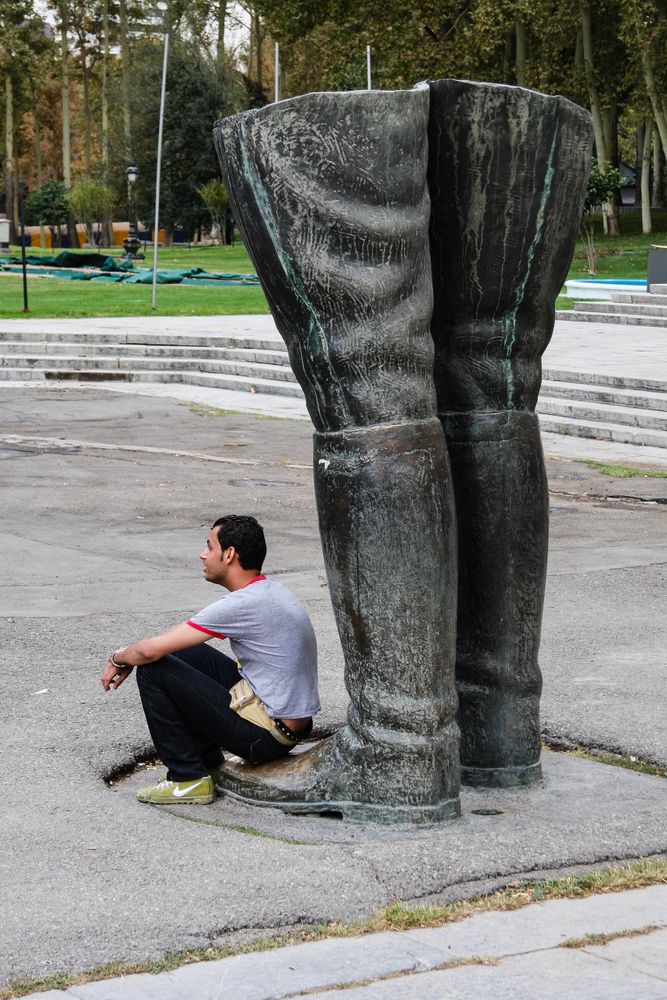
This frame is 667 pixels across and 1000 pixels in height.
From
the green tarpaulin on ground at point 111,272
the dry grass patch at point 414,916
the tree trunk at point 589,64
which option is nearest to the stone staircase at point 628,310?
the green tarpaulin on ground at point 111,272

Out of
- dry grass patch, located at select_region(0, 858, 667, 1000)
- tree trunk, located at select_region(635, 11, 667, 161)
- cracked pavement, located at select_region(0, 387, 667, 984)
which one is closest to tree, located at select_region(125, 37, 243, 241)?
tree trunk, located at select_region(635, 11, 667, 161)

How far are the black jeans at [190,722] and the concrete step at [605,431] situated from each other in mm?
9849

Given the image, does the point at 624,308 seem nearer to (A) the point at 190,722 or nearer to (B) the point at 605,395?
(B) the point at 605,395

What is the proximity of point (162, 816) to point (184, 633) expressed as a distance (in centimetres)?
53

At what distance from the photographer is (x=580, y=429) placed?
14.2 metres

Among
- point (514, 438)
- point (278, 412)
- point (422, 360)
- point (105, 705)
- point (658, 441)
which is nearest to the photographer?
point (422, 360)

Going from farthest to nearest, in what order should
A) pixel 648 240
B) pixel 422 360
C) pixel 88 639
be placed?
pixel 648 240 → pixel 88 639 → pixel 422 360

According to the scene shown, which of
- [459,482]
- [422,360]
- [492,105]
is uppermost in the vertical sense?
[492,105]

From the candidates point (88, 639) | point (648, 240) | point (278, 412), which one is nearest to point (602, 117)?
point (648, 240)

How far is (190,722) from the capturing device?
13.7 ft

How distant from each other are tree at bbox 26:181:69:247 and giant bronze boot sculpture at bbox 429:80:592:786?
7170cm

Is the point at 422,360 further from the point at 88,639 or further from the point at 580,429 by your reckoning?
the point at 580,429

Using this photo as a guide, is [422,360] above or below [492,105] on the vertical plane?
below

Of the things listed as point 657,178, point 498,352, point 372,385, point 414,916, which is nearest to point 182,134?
point 657,178
